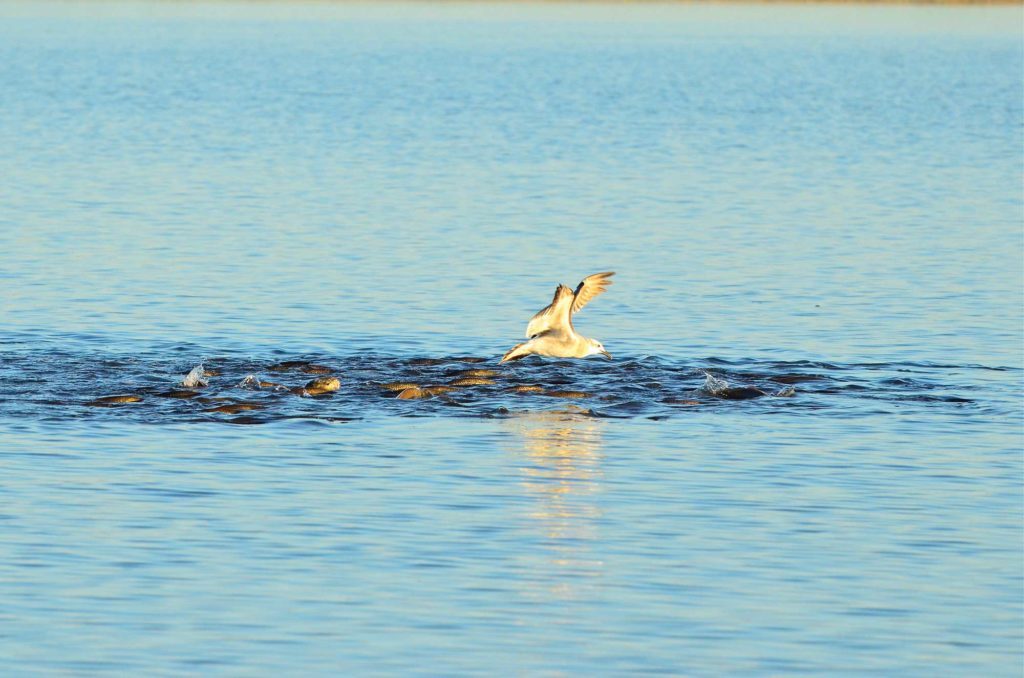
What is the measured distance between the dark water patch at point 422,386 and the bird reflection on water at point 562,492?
79cm

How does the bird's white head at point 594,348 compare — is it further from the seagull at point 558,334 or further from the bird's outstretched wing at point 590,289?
the bird's outstretched wing at point 590,289

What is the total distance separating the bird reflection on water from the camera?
50.0ft

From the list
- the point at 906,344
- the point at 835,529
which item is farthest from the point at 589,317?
the point at 835,529

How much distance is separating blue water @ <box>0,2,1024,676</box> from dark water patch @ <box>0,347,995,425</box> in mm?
82

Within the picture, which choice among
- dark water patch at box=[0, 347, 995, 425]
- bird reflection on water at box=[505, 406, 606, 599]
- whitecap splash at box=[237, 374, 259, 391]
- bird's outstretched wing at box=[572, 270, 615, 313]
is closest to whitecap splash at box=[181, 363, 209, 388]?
dark water patch at box=[0, 347, 995, 425]

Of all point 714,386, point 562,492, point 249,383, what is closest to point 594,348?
point 714,386

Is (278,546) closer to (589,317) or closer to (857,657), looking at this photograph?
(857,657)

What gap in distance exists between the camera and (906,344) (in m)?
25.5

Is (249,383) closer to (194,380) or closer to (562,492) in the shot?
(194,380)

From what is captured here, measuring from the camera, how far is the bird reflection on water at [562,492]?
1524cm

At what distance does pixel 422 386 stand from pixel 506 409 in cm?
122

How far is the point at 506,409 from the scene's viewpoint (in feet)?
69.9

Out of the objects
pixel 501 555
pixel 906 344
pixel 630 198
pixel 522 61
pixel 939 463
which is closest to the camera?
pixel 501 555

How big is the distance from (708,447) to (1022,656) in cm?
636
